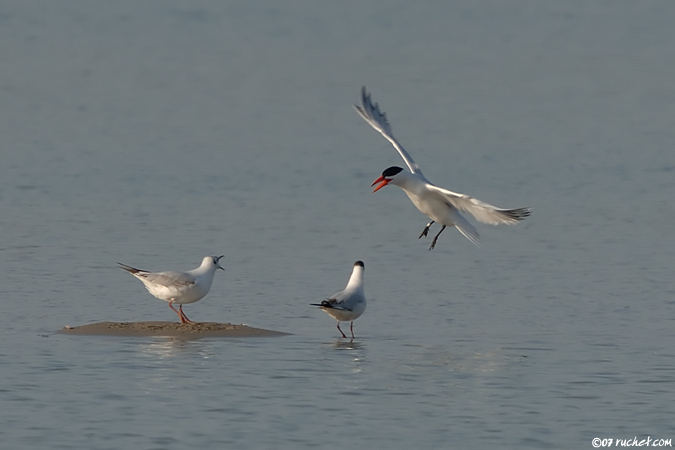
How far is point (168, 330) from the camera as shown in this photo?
1380 cm

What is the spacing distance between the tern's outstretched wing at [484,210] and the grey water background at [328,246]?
1.17m

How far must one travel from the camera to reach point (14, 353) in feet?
41.7

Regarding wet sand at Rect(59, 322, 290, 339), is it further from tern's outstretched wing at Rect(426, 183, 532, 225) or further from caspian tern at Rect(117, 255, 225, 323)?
tern's outstretched wing at Rect(426, 183, 532, 225)

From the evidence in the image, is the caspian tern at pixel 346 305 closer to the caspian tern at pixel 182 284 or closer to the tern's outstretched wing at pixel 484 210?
the caspian tern at pixel 182 284

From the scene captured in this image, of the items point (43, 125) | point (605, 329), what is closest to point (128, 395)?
point (605, 329)

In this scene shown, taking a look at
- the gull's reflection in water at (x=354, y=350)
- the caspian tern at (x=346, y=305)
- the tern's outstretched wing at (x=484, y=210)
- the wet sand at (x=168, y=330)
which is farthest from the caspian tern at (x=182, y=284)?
the tern's outstretched wing at (x=484, y=210)

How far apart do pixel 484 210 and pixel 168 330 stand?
10.9ft

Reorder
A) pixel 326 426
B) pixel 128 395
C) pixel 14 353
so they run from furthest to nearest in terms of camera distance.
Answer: pixel 14 353, pixel 128 395, pixel 326 426

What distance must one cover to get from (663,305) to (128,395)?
675 centimetres

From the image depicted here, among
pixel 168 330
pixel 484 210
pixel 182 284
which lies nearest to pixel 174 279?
pixel 182 284

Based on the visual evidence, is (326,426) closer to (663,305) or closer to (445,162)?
(663,305)

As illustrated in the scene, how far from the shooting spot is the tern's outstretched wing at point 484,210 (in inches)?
533

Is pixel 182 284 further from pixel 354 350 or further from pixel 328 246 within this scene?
pixel 328 246

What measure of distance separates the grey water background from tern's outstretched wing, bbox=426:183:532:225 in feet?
3.84
